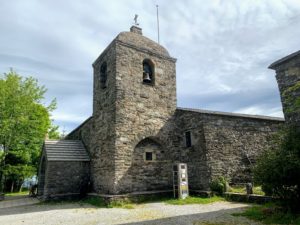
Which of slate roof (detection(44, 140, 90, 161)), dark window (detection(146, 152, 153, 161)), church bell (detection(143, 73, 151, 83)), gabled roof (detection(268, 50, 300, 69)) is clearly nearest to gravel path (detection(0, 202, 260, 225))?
dark window (detection(146, 152, 153, 161))

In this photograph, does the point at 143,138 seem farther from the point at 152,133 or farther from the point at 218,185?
the point at 218,185

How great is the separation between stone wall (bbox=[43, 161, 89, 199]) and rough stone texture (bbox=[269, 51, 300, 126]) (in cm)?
1025

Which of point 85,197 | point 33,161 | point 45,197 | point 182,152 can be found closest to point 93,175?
point 85,197

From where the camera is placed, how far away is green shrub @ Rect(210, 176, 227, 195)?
1033 cm

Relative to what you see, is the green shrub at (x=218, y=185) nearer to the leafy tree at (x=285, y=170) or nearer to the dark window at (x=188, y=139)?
the dark window at (x=188, y=139)

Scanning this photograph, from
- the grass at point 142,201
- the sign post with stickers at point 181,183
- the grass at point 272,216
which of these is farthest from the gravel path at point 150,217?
the sign post with stickers at point 181,183

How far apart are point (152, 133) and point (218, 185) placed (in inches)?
157

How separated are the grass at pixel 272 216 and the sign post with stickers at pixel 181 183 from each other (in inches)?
151

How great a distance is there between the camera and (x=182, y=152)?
1252 centimetres

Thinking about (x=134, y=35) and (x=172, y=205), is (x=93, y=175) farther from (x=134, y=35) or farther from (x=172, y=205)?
(x=134, y=35)

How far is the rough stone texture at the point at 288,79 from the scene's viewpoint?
7.32 m

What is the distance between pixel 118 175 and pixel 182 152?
382 centimetres

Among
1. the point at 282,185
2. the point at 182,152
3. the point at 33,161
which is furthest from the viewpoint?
the point at 33,161

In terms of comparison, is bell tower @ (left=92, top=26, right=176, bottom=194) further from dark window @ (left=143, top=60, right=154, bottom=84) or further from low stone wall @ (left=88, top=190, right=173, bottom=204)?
low stone wall @ (left=88, top=190, right=173, bottom=204)
